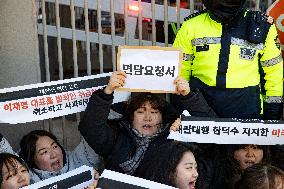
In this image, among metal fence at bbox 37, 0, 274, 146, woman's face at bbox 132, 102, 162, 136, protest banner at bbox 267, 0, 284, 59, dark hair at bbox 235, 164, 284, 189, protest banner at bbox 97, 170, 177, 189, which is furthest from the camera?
metal fence at bbox 37, 0, 274, 146

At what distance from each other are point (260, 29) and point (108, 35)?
5.24 ft

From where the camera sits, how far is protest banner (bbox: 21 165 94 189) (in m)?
3.42

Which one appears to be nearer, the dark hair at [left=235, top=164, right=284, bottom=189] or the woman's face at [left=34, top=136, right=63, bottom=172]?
the dark hair at [left=235, top=164, right=284, bottom=189]

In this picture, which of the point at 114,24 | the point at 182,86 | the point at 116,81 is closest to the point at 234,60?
the point at 182,86

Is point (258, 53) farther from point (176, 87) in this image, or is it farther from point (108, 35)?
point (108, 35)

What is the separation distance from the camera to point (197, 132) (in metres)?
3.91

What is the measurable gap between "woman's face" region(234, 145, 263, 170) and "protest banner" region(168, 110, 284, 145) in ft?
0.24

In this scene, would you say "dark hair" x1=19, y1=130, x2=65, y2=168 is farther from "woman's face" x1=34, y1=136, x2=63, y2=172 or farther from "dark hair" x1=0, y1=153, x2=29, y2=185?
"dark hair" x1=0, y1=153, x2=29, y2=185

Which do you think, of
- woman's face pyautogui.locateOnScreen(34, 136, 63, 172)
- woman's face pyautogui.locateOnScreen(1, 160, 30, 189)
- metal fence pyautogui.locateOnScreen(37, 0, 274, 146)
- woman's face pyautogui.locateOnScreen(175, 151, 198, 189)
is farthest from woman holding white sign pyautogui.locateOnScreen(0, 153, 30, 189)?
metal fence pyautogui.locateOnScreen(37, 0, 274, 146)

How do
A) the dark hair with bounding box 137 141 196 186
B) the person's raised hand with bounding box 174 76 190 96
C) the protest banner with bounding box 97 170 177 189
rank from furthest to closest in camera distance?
the person's raised hand with bounding box 174 76 190 96 < the dark hair with bounding box 137 141 196 186 < the protest banner with bounding box 97 170 177 189

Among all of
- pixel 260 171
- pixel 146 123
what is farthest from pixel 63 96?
pixel 260 171

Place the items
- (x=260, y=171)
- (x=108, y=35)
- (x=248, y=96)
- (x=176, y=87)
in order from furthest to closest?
Answer: (x=108, y=35), (x=248, y=96), (x=176, y=87), (x=260, y=171)

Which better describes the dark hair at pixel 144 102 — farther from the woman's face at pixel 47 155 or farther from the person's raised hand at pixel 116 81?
the woman's face at pixel 47 155

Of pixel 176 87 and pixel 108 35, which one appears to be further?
pixel 108 35
